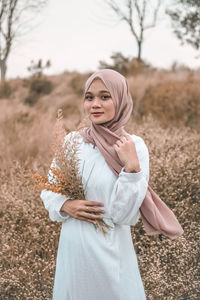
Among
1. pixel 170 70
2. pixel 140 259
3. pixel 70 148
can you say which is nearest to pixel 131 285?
pixel 70 148

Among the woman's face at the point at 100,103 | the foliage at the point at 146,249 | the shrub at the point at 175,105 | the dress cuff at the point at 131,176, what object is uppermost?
the woman's face at the point at 100,103

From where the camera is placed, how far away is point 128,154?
6.39 feet

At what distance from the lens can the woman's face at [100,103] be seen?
2057 millimetres

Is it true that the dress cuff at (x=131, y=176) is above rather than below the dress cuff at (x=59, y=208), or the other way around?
above

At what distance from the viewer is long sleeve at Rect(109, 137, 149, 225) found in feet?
6.24

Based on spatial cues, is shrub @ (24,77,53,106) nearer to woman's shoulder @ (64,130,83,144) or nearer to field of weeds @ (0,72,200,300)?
field of weeds @ (0,72,200,300)

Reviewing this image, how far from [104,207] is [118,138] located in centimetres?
38

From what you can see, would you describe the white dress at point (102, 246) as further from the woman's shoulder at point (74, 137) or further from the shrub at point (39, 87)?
the shrub at point (39, 87)

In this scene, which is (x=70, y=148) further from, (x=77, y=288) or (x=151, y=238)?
(x=151, y=238)

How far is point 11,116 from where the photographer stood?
977 centimetres

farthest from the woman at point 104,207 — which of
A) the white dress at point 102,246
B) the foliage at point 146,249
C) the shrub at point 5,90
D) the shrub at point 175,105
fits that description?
the shrub at point 5,90

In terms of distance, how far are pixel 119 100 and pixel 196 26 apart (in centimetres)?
1466

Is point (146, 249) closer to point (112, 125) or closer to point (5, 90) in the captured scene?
point (112, 125)

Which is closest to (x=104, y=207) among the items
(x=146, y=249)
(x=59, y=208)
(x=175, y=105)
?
(x=59, y=208)
